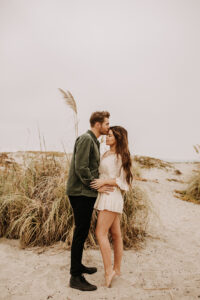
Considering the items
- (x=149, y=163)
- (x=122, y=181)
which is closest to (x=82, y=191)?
(x=122, y=181)

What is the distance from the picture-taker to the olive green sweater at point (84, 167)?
241 centimetres

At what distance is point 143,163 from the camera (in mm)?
13492

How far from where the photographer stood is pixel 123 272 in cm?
296

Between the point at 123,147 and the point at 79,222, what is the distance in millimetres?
946

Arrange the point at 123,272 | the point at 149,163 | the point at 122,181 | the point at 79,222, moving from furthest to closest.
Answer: the point at 149,163, the point at 123,272, the point at 122,181, the point at 79,222

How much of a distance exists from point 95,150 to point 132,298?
1573mm

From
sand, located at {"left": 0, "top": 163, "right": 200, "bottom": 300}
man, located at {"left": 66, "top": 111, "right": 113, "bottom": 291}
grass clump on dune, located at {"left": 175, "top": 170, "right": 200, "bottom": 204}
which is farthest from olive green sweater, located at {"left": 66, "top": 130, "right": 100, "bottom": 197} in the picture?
grass clump on dune, located at {"left": 175, "top": 170, "right": 200, "bottom": 204}

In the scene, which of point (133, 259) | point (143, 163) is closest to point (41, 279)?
point (133, 259)

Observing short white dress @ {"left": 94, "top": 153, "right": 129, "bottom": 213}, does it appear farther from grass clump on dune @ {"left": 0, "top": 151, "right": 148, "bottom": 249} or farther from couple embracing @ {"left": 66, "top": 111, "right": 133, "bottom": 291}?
grass clump on dune @ {"left": 0, "top": 151, "right": 148, "bottom": 249}

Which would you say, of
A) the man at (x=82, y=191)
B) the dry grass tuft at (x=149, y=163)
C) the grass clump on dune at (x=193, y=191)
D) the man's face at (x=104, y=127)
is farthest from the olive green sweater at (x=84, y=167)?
the dry grass tuft at (x=149, y=163)

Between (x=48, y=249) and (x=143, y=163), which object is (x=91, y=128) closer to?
(x=48, y=249)

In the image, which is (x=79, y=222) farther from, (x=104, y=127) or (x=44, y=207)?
(x=44, y=207)

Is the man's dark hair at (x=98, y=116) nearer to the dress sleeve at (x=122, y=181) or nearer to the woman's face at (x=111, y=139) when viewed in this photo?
the woman's face at (x=111, y=139)

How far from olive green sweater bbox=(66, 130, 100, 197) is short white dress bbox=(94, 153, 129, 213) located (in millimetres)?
95
